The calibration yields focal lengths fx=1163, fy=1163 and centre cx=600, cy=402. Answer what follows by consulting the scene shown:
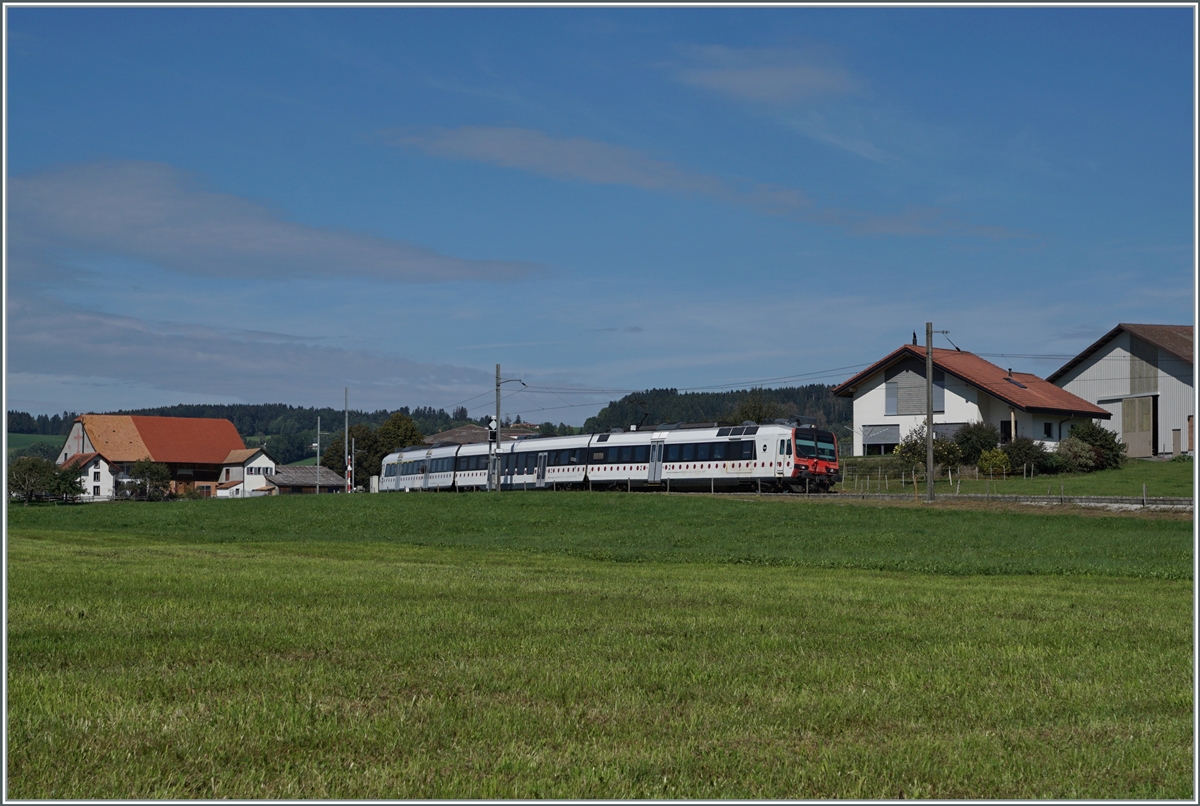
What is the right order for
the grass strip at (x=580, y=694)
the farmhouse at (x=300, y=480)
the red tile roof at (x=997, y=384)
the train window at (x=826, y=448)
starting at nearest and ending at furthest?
the grass strip at (x=580, y=694) → the train window at (x=826, y=448) → the red tile roof at (x=997, y=384) → the farmhouse at (x=300, y=480)

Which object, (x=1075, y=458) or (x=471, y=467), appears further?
(x=471, y=467)

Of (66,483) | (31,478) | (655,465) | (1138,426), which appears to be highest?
(1138,426)

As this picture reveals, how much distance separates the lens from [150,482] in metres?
103

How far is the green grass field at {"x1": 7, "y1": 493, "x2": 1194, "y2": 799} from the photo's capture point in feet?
20.9

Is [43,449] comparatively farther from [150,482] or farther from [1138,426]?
[1138,426]

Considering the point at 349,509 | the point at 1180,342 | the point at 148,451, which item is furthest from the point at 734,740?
the point at 148,451

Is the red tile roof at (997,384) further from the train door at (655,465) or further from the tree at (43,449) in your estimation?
the tree at (43,449)

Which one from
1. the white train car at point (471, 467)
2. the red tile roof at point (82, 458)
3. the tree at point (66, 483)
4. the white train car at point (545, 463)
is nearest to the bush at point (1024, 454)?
the white train car at point (545, 463)

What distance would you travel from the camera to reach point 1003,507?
147 feet

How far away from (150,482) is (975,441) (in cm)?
7170

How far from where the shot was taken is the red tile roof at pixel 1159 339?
73.0 m

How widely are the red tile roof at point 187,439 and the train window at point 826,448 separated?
89.8m

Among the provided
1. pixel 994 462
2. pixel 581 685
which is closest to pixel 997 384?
pixel 994 462

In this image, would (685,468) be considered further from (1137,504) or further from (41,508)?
(41,508)
